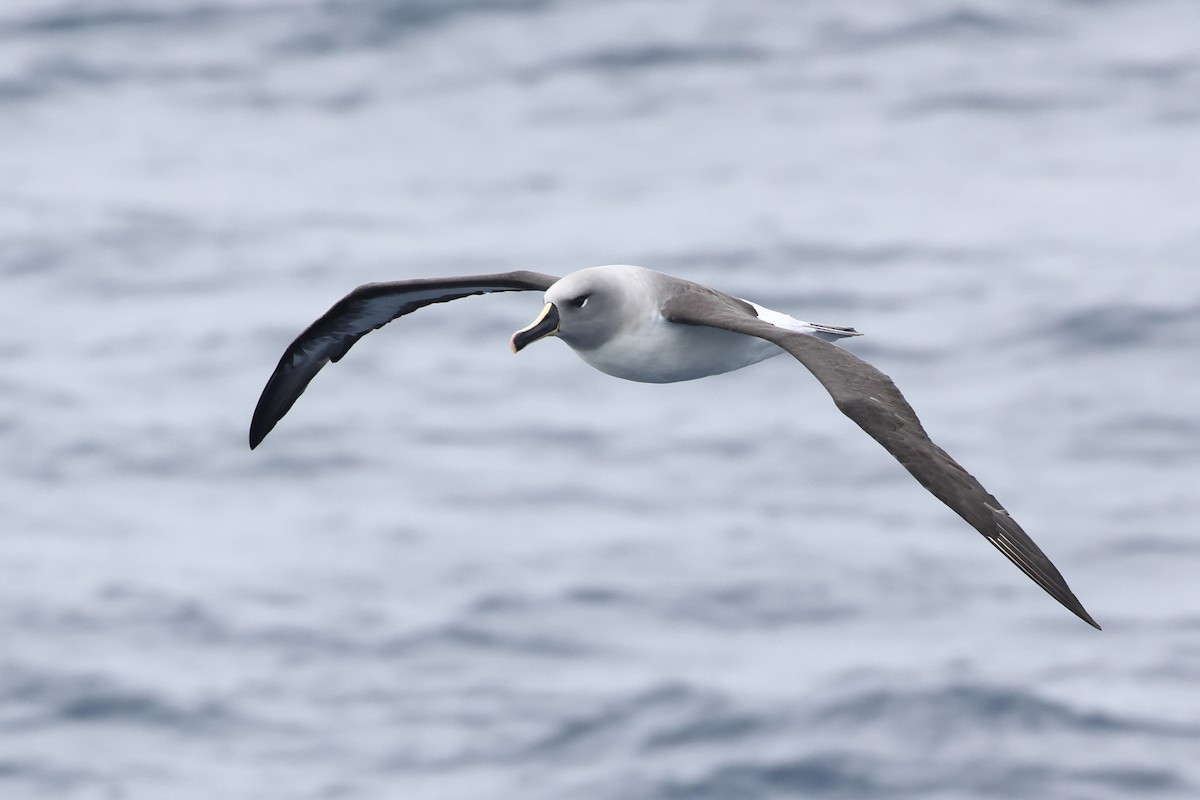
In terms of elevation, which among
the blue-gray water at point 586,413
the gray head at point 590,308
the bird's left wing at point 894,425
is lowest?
the blue-gray water at point 586,413

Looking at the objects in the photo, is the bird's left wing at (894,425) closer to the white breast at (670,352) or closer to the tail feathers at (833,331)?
the white breast at (670,352)

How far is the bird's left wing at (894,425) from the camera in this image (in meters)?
11.3

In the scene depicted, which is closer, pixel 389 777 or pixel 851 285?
pixel 389 777

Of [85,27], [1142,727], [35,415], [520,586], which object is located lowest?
[1142,727]

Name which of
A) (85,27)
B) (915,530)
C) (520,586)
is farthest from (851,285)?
(85,27)

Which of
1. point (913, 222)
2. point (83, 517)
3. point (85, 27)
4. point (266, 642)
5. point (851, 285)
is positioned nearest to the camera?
point (266, 642)

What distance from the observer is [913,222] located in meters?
37.0

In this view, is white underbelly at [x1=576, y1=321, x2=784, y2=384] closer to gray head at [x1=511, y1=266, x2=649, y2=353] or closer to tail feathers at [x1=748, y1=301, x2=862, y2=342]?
gray head at [x1=511, y1=266, x2=649, y2=353]

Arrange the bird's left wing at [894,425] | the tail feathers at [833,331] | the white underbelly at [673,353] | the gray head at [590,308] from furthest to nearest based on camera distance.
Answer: the tail feathers at [833,331], the white underbelly at [673,353], the gray head at [590,308], the bird's left wing at [894,425]

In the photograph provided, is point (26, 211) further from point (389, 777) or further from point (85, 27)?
point (389, 777)

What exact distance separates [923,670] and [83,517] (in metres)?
11.5

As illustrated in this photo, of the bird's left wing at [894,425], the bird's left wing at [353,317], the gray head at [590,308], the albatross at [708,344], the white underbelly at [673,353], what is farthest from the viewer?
the bird's left wing at [353,317]

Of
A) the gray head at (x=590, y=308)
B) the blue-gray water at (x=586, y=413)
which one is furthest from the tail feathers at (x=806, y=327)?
the blue-gray water at (x=586, y=413)

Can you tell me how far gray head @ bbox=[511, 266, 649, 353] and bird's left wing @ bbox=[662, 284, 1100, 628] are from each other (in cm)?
38
